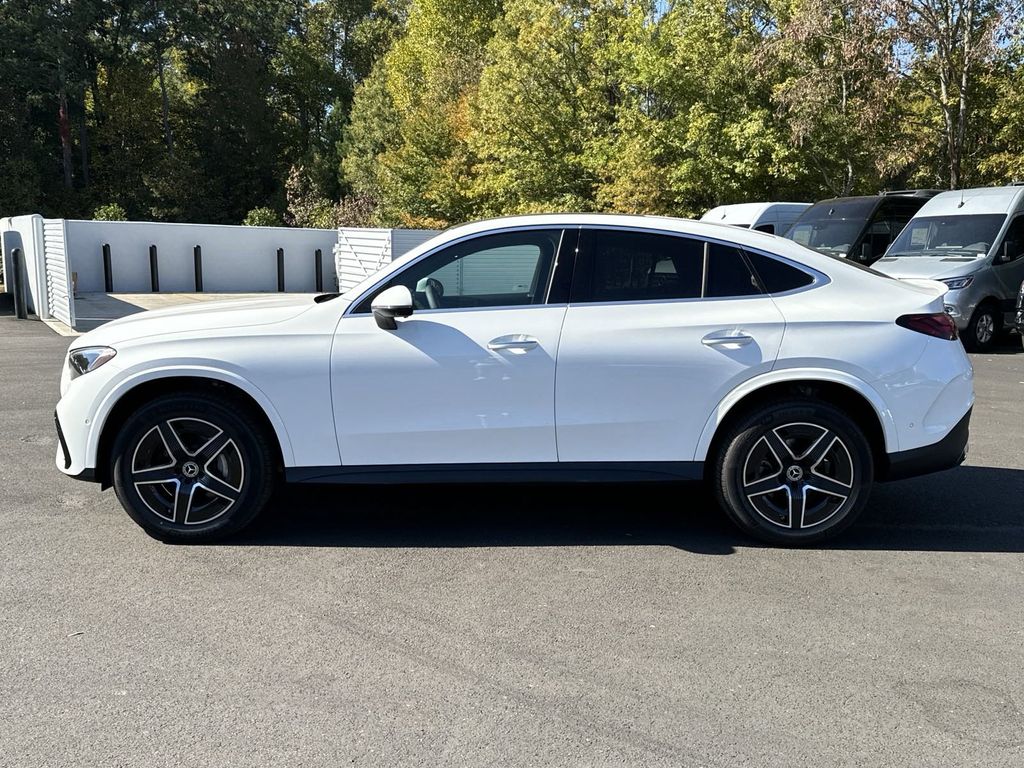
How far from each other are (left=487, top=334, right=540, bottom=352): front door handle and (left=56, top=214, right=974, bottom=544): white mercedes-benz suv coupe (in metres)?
0.01

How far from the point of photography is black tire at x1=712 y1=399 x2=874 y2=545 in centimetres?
473

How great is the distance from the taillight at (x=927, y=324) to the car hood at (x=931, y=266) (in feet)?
30.4

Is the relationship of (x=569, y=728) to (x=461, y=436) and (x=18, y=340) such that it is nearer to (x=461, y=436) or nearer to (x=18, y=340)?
(x=461, y=436)

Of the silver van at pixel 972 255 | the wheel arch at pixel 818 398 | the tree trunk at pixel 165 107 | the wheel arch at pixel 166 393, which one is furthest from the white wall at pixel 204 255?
the tree trunk at pixel 165 107

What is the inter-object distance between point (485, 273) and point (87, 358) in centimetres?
206

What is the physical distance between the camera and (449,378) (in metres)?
4.65

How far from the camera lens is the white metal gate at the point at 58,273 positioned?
15.9 m

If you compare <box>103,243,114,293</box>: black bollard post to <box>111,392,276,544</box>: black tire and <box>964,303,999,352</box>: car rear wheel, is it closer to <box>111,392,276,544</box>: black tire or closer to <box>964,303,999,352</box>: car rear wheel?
<box>964,303,999,352</box>: car rear wheel

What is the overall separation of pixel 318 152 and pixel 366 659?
5630cm

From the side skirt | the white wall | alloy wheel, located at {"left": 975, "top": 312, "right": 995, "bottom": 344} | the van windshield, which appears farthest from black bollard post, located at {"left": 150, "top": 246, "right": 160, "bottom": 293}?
the side skirt

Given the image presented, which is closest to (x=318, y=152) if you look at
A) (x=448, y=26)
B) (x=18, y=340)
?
(x=448, y=26)

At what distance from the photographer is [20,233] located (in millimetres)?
18406

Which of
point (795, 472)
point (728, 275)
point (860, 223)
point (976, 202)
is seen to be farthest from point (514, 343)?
point (860, 223)

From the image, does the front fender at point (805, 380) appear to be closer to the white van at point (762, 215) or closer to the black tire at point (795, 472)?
the black tire at point (795, 472)
